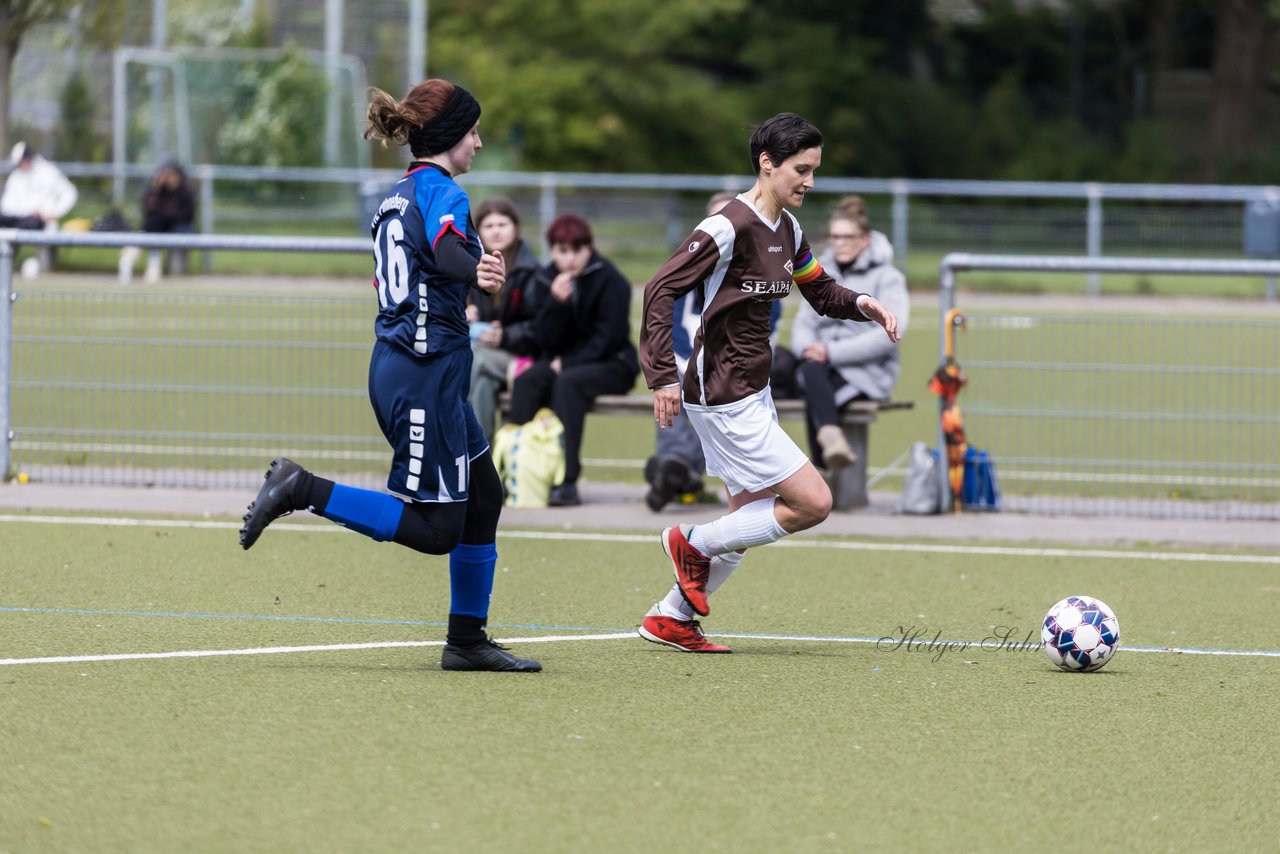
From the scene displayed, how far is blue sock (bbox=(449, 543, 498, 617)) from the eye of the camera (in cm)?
619

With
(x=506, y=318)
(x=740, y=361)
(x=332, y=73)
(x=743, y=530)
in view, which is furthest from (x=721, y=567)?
(x=332, y=73)

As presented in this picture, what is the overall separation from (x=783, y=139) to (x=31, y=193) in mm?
21313

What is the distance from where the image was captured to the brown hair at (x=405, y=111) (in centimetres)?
586

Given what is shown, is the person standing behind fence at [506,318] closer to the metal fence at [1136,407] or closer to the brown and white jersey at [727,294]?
the metal fence at [1136,407]

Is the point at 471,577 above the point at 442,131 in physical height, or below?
below

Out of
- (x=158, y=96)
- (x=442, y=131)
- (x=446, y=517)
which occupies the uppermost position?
(x=158, y=96)

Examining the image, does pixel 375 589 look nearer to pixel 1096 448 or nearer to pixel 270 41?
pixel 1096 448

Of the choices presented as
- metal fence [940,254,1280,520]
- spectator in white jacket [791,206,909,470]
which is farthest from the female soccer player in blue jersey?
metal fence [940,254,1280,520]

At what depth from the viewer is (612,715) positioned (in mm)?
5742

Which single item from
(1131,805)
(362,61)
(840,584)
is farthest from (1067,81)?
(1131,805)

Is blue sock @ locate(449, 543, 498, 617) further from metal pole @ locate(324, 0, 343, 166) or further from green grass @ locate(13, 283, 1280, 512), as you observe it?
metal pole @ locate(324, 0, 343, 166)

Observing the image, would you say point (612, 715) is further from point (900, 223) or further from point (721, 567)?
point (900, 223)

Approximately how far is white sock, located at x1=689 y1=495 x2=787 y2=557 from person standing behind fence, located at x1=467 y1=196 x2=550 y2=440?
412cm

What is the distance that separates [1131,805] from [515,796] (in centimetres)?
159
